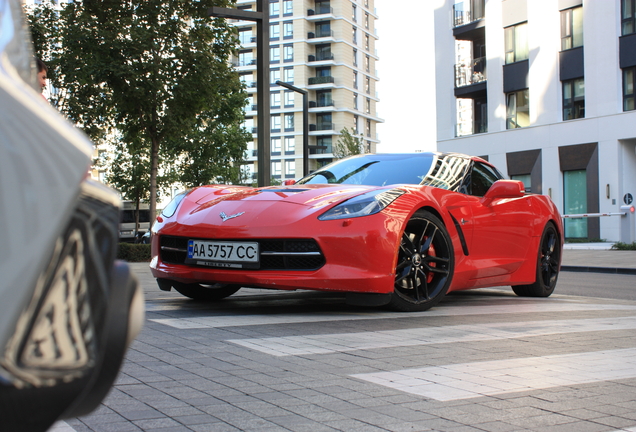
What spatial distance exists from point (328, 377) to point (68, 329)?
2.23 metres

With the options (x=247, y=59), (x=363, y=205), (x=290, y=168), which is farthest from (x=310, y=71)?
(x=363, y=205)

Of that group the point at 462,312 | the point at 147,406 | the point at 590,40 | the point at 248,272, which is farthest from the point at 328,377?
the point at 590,40

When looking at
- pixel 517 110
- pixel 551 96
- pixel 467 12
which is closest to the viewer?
pixel 551 96

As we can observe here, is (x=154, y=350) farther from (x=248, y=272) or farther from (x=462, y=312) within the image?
(x=462, y=312)

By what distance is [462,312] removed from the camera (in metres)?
5.62

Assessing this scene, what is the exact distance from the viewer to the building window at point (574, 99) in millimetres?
30234

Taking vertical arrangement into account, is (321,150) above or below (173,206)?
above

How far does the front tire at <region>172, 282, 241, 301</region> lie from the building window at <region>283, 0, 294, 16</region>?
93598 mm

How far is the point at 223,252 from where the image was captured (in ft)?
16.5

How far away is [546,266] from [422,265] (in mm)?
2605

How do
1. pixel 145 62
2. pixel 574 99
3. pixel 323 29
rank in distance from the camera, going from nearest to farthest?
pixel 145 62
pixel 574 99
pixel 323 29

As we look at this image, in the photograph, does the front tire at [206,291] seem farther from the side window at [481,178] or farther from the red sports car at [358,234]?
the side window at [481,178]

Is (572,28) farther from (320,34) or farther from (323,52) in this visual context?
(320,34)

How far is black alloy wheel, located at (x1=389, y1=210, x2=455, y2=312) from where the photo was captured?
17.3 feet
